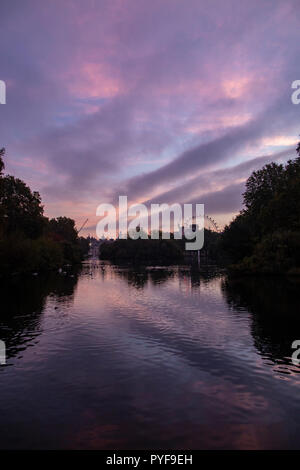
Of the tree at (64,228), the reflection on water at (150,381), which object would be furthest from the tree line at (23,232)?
the tree at (64,228)

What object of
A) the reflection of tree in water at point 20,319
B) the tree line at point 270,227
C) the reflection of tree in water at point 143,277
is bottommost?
the reflection of tree in water at point 143,277

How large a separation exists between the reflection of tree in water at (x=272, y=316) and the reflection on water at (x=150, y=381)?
4.6 inches

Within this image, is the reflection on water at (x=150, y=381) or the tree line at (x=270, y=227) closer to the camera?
the reflection on water at (x=150, y=381)

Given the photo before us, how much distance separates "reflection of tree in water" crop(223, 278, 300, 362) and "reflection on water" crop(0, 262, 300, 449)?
12cm

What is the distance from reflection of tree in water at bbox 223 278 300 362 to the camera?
778 inches

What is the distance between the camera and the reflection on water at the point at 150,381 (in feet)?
34.4

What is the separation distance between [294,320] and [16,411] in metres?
21.4

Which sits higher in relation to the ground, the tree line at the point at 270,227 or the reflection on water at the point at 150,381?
the tree line at the point at 270,227

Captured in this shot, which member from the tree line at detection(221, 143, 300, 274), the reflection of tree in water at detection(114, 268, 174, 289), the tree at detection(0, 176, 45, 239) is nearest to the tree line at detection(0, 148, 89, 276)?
the tree at detection(0, 176, 45, 239)

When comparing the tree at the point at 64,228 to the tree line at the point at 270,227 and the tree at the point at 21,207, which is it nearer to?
the tree at the point at 21,207

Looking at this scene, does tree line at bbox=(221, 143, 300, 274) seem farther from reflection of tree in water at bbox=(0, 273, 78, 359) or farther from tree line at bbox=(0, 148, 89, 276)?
tree line at bbox=(0, 148, 89, 276)

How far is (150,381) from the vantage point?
14.9 m

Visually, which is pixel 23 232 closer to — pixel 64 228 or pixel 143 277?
pixel 143 277
